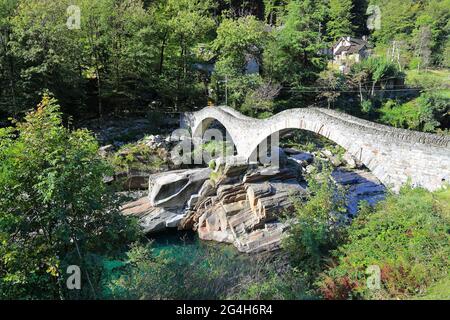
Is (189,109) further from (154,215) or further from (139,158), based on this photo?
(154,215)

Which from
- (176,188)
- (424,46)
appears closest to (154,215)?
(176,188)

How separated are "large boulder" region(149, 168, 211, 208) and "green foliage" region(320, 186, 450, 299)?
Answer: 896 centimetres

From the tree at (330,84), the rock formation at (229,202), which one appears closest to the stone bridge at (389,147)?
the rock formation at (229,202)

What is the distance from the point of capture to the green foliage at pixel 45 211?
666 cm

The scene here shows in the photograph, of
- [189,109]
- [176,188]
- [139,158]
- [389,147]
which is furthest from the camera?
[189,109]

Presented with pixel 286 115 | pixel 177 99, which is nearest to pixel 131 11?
pixel 177 99

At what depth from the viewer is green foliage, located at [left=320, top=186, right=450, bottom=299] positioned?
7992mm

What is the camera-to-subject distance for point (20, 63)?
22219 mm

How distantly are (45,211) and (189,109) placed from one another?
24.9 metres

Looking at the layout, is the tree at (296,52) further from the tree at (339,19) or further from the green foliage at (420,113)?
the tree at (339,19)

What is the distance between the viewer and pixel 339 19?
157 ft

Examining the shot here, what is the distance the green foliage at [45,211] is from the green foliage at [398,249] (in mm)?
5709

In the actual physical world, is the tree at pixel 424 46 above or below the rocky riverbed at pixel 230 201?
above
